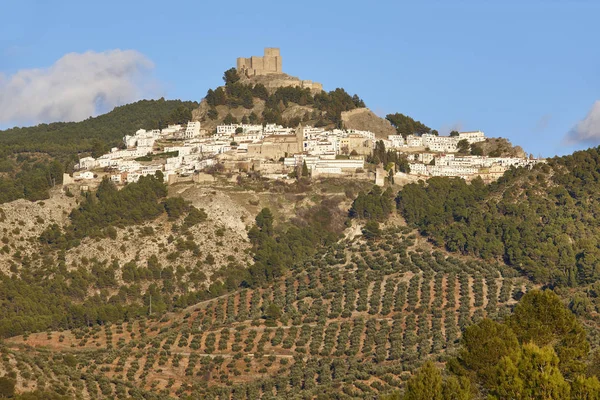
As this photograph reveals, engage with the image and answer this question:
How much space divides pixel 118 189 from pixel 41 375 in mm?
42289

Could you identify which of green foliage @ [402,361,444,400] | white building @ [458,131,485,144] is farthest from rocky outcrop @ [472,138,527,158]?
green foliage @ [402,361,444,400]

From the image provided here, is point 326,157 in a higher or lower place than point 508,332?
higher

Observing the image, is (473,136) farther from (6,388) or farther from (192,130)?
(6,388)

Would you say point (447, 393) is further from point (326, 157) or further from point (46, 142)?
point (46, 142)

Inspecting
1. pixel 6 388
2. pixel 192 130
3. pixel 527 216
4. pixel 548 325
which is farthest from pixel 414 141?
pixel 548 325

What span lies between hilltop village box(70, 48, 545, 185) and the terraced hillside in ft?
50.6

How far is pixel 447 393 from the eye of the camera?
142 ft

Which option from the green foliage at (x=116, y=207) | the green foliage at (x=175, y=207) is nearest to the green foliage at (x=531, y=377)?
the green foliage at (x=175, y=207)

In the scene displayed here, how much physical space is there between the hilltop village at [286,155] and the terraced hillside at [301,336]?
50.6ft

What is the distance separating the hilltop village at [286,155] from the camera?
11261 cm

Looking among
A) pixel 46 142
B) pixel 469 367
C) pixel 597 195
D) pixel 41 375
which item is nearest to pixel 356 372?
pixel 41 375

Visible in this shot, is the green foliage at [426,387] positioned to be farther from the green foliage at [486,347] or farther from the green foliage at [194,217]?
the green foliage at [194,217]

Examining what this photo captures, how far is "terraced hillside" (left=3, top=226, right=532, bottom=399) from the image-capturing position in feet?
239

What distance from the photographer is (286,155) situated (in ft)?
378
